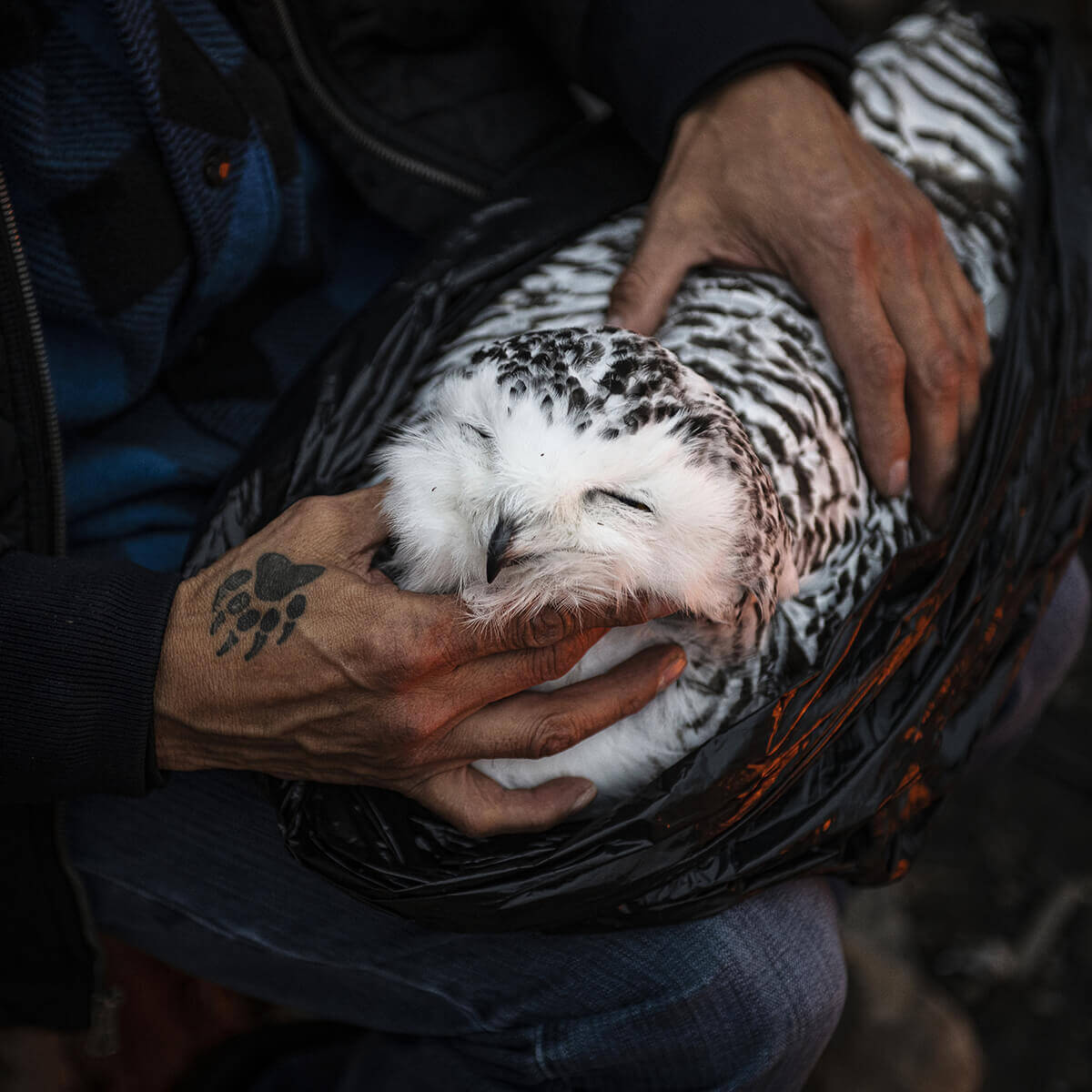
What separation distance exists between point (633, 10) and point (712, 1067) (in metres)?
1.54

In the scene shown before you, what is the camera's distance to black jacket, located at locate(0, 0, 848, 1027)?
111cm

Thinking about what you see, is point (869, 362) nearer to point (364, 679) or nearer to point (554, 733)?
point (554, 733)

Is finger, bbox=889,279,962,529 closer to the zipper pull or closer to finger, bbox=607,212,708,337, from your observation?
finger, bbox=607,212,708,337

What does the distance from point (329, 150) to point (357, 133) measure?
0.20 feet

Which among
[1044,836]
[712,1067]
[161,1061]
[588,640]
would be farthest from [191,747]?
[1044,836]

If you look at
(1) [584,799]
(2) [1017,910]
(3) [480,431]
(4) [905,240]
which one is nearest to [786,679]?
(1) [584,799]

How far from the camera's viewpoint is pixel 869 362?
1297 mm

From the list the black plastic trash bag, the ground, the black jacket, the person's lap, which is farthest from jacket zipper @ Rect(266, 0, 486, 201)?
the ground

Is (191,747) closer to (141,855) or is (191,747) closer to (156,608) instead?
(156,608)

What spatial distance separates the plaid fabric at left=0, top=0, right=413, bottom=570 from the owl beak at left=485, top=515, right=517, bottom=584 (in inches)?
26.4

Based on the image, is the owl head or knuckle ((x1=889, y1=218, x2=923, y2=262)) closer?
the owl head

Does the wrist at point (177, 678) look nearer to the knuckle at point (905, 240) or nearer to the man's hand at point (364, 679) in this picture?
the man's hand at point (364, 679)

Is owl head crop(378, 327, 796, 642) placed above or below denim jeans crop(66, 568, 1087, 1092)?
above

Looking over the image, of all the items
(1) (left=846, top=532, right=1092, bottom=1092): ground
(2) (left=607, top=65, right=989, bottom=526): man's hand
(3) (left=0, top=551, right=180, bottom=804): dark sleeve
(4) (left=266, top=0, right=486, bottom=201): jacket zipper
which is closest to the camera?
(3) (left=0, top=551, right=180, bottom=804): dark sleeve
